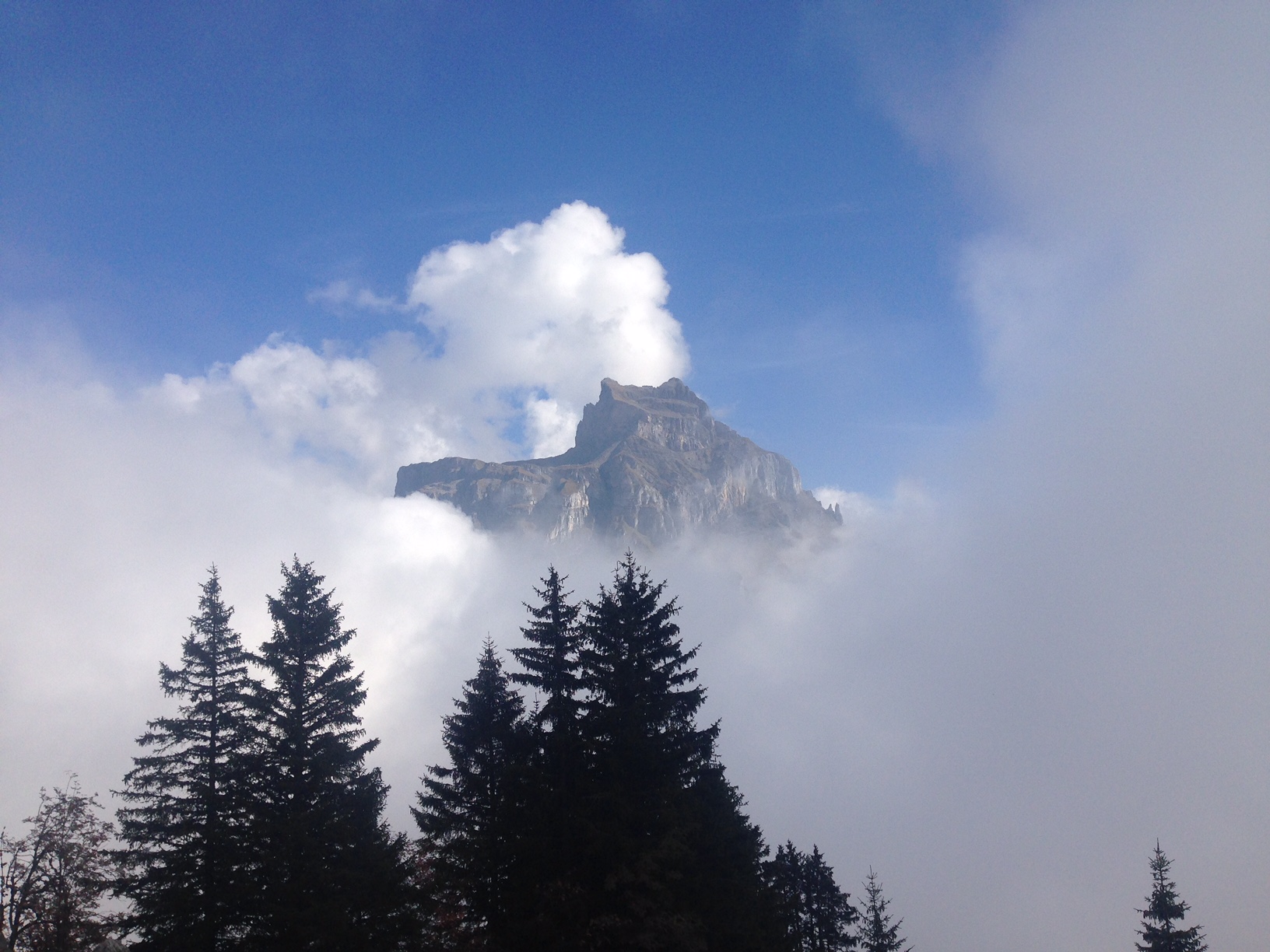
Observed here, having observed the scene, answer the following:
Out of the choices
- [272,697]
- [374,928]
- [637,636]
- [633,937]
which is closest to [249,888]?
[374,928]

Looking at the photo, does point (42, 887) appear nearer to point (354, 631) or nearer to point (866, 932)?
point (354, 631)

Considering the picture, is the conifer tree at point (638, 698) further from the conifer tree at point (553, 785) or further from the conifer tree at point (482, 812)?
the conifer tree at point (482, 812)

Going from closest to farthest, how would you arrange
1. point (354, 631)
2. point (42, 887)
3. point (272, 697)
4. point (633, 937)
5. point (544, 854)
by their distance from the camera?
point (633, 937) < point (544, 854) < point (272, 697) < point (354, 631) < point (42, 887)

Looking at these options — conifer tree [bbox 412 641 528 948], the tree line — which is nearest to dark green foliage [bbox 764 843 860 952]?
the tree line

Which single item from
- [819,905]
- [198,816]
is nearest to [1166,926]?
[819,905]

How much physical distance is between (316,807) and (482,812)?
20.3 feet

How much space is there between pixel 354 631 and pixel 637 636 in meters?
12.8

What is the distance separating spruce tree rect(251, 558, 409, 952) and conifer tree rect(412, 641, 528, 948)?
6.92 ft

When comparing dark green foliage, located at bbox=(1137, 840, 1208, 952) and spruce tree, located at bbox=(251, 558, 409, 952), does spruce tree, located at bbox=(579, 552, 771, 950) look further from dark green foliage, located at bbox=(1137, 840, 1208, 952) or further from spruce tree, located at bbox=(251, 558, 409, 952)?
dark green foliage, located at bbox=(1137, 840, 1208, 952)

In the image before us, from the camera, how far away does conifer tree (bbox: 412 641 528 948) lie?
27.9 m

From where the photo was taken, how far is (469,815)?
3234 cm

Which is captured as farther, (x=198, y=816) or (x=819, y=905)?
(x=819, y=905)

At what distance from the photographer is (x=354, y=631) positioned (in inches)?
1345

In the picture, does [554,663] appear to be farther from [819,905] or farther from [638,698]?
[819,905]
